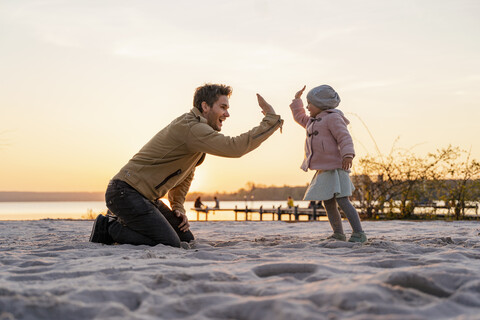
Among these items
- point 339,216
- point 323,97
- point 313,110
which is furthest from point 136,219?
point 323,97

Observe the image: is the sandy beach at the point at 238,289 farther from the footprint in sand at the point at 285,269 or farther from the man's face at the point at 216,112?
the man's face at the point at 216,112

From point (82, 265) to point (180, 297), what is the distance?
977mm

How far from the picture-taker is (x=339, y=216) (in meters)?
4.17

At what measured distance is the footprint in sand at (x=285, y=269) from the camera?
7.49ft

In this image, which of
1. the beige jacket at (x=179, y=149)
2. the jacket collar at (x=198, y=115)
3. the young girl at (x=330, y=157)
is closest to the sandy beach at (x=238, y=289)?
the beige jacket at (x=179, y=149)

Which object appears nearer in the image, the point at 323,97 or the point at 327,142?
the point at 327,142

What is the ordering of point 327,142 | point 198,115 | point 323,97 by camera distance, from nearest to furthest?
point 198,115 < point 327,142 < point 323,97

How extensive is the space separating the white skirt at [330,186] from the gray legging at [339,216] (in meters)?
0.08

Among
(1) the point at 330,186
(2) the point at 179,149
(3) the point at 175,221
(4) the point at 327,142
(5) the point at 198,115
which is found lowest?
(3) the point at 175,221

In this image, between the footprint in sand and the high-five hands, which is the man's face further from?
the footprint in sand

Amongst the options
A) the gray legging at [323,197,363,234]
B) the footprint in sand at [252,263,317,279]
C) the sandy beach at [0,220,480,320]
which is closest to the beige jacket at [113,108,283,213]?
the gray legging at [323,197,363,234]

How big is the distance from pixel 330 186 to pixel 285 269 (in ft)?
6.13

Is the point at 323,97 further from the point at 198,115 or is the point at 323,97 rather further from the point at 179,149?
the point at 179,149

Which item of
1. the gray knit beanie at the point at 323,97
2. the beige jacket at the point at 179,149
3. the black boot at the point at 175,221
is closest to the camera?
the beige jacket at the point at 179,149
